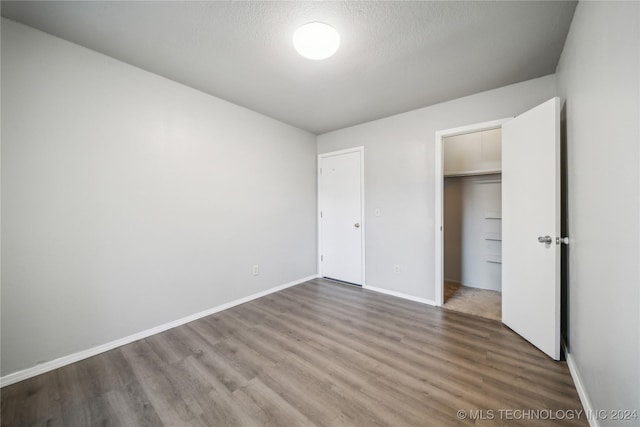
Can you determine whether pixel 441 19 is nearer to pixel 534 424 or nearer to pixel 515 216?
pixel 515 216

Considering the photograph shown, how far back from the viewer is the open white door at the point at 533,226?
5.81ft

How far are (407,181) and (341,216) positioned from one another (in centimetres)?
115

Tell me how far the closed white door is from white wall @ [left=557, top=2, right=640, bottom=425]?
2.26 m

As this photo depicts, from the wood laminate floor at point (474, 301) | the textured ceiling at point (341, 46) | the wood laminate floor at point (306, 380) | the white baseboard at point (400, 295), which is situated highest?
the textured ceiling at point (341, 46)

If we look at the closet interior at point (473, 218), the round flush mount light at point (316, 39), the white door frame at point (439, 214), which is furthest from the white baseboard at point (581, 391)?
the round flush mount light at point (316, 39)

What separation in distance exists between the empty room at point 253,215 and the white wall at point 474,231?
18.7 inches

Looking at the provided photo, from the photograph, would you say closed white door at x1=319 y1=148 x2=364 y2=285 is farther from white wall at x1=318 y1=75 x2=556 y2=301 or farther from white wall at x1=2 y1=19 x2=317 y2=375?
white wall at x1=2 y1=19 x2=317 y2=375

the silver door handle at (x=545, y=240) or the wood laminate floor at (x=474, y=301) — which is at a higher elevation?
the silver door handle at (x=545, y=240)

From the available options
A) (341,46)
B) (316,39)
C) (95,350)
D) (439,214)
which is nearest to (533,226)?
(439,214)

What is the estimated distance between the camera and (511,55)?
1910 mm

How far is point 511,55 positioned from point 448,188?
2048 mm

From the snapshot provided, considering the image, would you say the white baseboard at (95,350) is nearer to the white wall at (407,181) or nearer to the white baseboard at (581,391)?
the white wall at (407,181)

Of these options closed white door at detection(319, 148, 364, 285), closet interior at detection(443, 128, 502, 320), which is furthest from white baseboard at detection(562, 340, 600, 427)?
closed white door at detection(319, 148, 364, 285)

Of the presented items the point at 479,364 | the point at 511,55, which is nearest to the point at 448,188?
the point at 511,55
